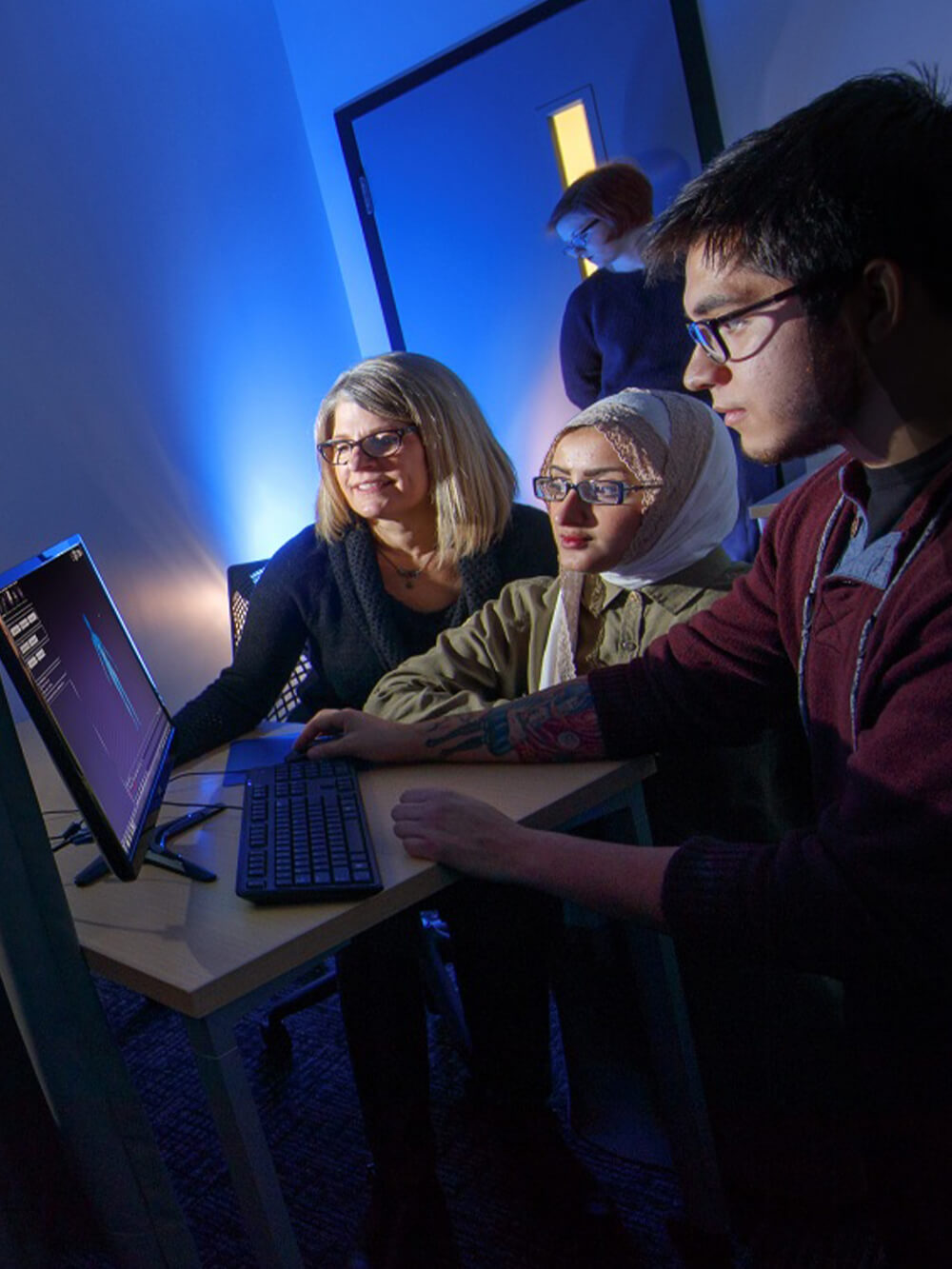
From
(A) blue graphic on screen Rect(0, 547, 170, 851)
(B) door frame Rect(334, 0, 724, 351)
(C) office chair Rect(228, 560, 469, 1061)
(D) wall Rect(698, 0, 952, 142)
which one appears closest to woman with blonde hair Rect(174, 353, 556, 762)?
(C) office chair Rect(228, 560, 469, 1061)

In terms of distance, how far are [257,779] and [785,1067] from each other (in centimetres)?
83

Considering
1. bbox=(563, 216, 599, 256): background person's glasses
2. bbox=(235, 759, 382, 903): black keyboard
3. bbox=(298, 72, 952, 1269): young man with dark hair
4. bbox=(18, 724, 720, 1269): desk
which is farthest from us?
bbox=(563, 216, 599, 256): background person's glasses

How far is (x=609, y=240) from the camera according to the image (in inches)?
120

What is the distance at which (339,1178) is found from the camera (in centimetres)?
178

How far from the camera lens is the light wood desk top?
1.03 metres

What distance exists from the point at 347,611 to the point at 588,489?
25.1 inches

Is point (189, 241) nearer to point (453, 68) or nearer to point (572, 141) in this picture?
point (453, 68)

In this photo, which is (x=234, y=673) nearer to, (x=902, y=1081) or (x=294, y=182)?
(x=902, y=1081)

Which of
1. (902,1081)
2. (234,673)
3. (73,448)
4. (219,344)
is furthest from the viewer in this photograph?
(219,344)

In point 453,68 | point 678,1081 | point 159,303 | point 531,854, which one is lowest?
point 678,1081

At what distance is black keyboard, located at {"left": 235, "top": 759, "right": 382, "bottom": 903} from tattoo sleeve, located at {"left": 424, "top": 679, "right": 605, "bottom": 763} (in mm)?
148

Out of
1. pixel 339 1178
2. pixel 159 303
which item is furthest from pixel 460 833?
pixel 159 303

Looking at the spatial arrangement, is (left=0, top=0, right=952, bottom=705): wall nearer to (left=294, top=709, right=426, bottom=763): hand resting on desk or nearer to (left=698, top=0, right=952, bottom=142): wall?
(left=698, top=0, right=952, bottom=142): wall

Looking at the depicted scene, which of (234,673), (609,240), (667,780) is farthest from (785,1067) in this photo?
(609,240)
